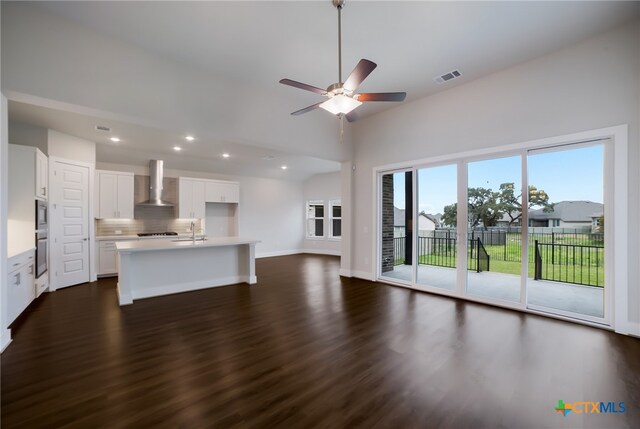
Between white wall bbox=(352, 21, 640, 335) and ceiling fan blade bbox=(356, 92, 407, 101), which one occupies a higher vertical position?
white wall bbox=(352, 21, 640, 335)

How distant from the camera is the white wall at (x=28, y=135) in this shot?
15.3 ft

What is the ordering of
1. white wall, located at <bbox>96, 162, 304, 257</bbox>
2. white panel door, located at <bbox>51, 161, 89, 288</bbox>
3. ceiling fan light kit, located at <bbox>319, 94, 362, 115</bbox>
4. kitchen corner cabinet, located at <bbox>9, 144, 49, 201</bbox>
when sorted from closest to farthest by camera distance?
ceiling fan light kit, located at <bbox>319, 94, 362, 115</bbox> → kitchen corner cabinet, located at <bbox>9, 144, 49, 201</bbox> → white panel door, located at <bbox>51, 161, 89, 288</bbox> → white wall, located at <bbox>96, 162, 304, 257</bbox>

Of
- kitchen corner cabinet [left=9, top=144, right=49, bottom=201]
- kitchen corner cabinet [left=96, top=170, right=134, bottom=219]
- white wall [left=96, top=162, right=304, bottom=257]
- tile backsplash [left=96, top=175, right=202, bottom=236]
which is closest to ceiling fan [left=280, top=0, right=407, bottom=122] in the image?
kitchen corner cabinet [left=9, top=144, right=49, bottom=201]

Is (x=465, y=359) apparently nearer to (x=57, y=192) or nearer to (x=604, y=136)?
(x=604, y=136)

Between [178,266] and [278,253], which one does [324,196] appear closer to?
[278,253]

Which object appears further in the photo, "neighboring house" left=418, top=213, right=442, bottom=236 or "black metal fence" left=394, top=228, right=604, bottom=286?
"neighboring house" left=418, top=213, right=442, bottom=236

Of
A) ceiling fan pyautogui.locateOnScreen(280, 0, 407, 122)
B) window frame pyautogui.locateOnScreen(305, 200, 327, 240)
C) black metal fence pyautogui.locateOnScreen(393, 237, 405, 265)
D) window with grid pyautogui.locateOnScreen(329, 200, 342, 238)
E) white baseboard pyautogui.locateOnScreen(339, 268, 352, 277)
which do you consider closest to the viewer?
ceiling fan pyautogui.locateOnScreen(280, 0, 407, 122)

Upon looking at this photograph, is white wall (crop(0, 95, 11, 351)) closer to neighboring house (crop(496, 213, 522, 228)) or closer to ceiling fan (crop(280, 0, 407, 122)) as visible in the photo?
ceiling fan (crop(280, 0, 407, 122))

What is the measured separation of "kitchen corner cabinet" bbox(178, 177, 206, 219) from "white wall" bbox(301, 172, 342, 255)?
394cm

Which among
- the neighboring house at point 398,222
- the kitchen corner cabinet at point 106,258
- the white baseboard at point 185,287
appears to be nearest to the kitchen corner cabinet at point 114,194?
the kitchen corner cabinet at point 106,258

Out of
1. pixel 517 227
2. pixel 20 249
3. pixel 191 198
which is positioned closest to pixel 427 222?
pixel 517 227

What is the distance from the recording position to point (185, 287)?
4.86 m

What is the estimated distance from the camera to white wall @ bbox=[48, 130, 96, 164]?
497cm

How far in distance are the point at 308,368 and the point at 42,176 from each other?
5460mm
